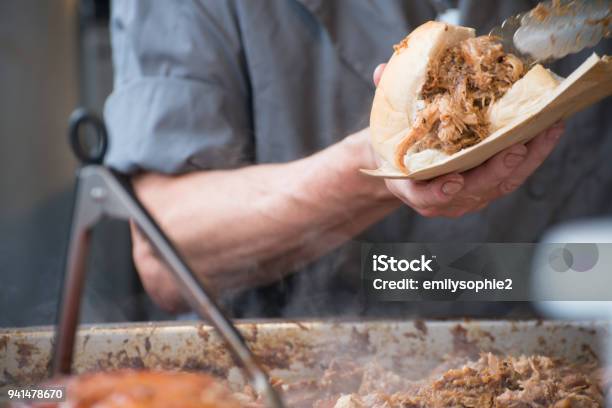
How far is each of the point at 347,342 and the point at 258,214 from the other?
23 centimetres

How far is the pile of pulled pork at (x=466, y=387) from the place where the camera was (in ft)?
2.47

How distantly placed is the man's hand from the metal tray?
16cm

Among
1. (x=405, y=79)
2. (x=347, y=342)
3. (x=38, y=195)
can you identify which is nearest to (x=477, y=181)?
(x=405, y=79)

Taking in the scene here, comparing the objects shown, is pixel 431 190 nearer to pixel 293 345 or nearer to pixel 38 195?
pixel 293 345

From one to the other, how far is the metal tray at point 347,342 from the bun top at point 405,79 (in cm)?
24

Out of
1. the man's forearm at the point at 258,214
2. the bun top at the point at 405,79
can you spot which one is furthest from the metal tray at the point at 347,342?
the bun top at the point at 405,79

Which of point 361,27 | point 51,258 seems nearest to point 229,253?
point 51,258

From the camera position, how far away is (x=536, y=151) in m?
0.77

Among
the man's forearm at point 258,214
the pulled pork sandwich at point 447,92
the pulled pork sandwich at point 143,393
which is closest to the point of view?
the pulled pork sandwich at point 143,393

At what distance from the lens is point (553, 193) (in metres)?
1.12

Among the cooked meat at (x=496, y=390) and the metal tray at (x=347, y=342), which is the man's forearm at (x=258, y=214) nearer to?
the metal tray at (x=347, y=342)

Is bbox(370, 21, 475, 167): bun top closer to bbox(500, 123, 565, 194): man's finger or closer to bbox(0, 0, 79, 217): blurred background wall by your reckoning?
bbox(500, 123, 565, 194): man's finger

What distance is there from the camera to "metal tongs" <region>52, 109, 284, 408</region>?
18.1 inches

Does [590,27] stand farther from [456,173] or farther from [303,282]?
[303,282]
